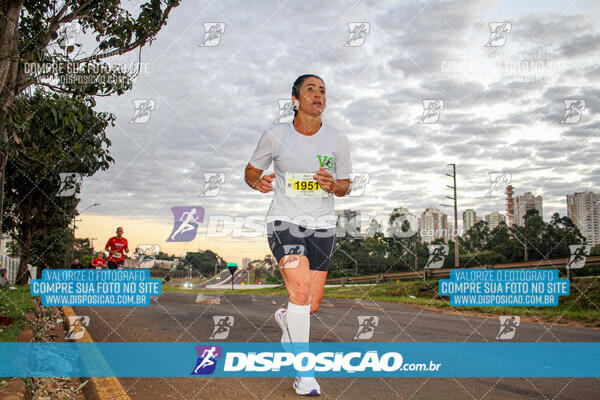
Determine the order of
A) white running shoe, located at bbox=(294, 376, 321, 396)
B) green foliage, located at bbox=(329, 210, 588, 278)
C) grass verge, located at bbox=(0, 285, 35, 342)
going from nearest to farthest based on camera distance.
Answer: white running shoe, located at bbox=(294, 376, 321, 396), grass verge, located at bbox=(0, 285, 35, 342), green foliage, located at bbox=(329, 210, 588, 278)

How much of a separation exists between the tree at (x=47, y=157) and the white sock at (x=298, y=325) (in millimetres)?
4490

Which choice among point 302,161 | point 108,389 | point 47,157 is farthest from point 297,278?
point 47,157

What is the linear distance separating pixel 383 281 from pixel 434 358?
1731 centimetres

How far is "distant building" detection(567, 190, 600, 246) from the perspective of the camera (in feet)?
46.5

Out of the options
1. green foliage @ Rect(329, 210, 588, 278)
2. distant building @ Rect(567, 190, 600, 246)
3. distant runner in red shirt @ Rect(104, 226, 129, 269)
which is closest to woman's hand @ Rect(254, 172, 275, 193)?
distant runner in red shirt @ Rect(104, 226, 129, 269)

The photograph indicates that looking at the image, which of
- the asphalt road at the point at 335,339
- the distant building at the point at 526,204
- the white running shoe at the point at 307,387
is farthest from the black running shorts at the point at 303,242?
the distant building at the point at 526,204

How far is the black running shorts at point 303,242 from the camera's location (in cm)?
388

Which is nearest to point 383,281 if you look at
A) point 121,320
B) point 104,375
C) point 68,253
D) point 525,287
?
point 525,287

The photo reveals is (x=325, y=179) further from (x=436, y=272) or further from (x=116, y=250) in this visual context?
(x=436, y=272)

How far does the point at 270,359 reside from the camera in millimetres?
4664

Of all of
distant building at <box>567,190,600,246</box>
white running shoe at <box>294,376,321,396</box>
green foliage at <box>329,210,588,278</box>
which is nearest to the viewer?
white running shoe at <box>294,376,321,396</box>

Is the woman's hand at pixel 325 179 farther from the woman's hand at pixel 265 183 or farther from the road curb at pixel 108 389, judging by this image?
the road curb at pixel 108 389

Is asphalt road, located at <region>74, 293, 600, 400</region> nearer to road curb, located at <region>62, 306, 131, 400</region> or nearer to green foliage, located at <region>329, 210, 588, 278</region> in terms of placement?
road curb, located at <region>62, 306, 131, 400</region>

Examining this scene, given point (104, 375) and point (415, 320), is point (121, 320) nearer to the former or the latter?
point (104, 375)
